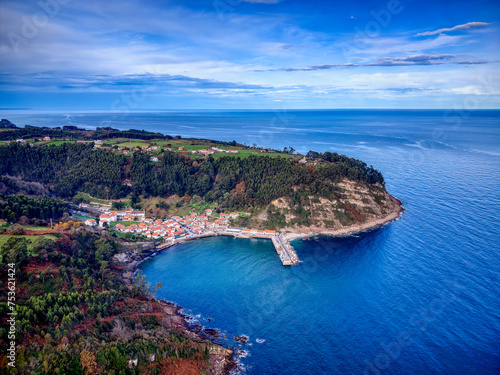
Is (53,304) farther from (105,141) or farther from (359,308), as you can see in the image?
(105,141)

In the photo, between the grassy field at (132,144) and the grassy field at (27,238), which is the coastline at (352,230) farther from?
the grassy field at (132,144)

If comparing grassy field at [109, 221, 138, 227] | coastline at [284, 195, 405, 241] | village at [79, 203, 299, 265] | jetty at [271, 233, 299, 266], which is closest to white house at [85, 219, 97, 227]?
village at [79, 203, 299, 265]

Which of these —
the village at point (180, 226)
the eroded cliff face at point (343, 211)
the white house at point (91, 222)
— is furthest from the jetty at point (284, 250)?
the white house at point (91, 222)

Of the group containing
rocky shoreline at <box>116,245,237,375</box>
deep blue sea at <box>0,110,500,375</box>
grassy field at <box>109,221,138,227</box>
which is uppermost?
grassy field at <box>109,221,138,227</box>

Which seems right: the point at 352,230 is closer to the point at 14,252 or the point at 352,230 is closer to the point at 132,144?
the point at 14,252

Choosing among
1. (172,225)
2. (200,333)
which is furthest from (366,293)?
(172,225)

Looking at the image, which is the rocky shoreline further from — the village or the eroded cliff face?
the eroded cliff face
